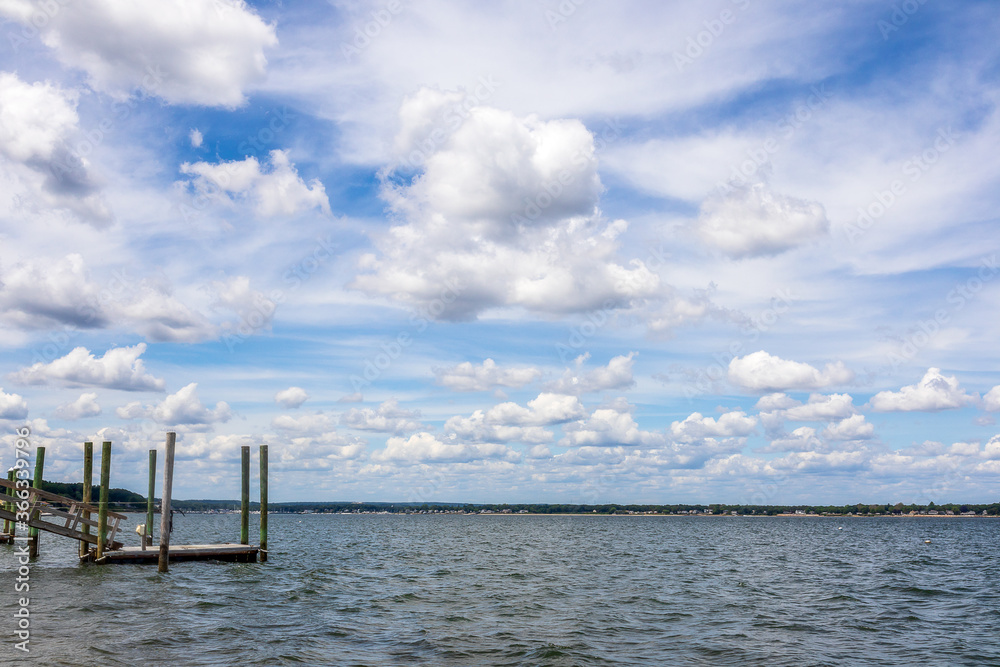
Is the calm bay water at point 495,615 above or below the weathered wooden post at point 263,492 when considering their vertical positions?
below

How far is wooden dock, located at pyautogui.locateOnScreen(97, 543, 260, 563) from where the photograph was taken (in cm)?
3206

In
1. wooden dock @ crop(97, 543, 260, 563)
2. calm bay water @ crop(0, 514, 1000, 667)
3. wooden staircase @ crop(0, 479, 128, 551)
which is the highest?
wooden staircase @ crop(0, 479, 128, 551)

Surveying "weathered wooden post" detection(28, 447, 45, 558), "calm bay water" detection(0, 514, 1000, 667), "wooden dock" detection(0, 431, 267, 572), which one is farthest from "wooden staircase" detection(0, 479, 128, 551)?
"weathered wooden post" detection(28, 447, 45, 558)

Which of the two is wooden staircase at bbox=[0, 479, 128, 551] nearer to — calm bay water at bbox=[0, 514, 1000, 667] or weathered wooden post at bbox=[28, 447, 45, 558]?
calm bay water at bbox=[0, 514, 1000, 667]

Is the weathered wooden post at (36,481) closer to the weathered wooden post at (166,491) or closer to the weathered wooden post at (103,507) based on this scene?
the weathered wooden post at (103,507)

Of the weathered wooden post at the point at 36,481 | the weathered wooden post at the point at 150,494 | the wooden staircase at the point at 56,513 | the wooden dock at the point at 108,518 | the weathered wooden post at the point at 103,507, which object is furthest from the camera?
the weathered wooden post at the point at 36,481

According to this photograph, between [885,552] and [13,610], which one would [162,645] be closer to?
[13,610]

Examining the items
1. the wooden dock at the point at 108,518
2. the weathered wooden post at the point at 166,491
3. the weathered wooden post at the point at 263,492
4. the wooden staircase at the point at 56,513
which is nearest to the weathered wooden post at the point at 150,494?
the wooden dock at the point at 108,518

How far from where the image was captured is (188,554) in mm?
33656

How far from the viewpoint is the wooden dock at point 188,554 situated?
3206cm

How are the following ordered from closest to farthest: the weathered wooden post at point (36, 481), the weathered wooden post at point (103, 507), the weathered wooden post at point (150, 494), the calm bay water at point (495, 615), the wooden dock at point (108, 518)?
the calm bay water at point (495, 615)
the wooden dock at point (108, 518)
the weathered wooden post at point (103, 507)
the weathered wooden post at point (150, 494)
the weathered wooden post at point (36, 481)

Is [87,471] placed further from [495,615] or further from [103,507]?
[495,615]

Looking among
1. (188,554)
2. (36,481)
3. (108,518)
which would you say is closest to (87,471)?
(108,518)

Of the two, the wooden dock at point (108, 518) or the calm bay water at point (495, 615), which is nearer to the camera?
the calm bay water at point (495, 615)
